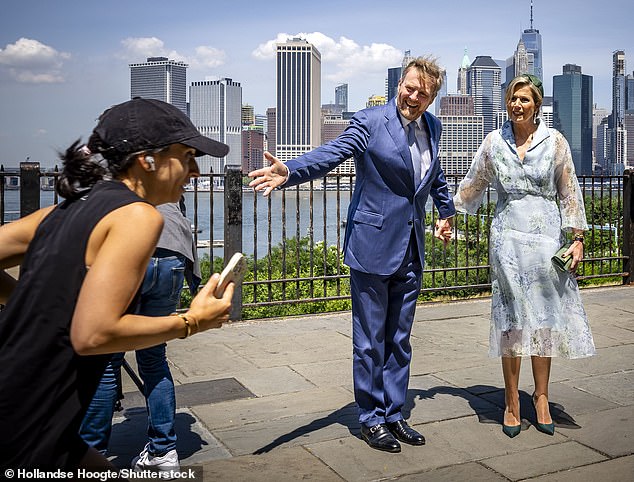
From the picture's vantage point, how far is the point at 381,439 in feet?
13.5

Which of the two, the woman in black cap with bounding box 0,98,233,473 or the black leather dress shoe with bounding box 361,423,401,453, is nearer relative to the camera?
the woman in black cap with bounding box 0,98,233,473

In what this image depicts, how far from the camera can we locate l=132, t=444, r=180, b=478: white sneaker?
3658 millimetres

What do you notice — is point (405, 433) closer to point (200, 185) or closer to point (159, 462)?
point (159, 462)

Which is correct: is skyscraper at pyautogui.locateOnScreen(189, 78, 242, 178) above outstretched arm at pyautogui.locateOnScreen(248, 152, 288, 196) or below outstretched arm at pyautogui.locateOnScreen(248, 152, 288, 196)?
above

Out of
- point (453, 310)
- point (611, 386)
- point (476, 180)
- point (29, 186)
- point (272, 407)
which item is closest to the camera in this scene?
point (476, 180)

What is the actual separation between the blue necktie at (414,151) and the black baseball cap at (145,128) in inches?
88.9

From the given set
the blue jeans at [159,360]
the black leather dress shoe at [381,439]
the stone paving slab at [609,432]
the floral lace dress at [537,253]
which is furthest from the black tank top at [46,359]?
the stone paving slab at [609,432]

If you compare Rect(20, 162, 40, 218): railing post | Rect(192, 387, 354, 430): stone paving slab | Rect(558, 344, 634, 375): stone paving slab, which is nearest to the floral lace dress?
Rect(192, 387, 354, 430): stone paving slab

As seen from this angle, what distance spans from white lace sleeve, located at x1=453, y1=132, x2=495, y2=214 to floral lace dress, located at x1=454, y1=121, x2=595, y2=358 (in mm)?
93

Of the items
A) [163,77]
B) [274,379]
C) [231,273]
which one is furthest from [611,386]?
[163,77]

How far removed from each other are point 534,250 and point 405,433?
1.26 metres

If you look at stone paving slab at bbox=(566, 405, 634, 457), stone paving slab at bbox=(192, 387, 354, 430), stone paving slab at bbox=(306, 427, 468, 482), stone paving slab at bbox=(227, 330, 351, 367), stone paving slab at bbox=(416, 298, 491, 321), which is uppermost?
stone paving slab at bbox=(416, 298, 491, 321)

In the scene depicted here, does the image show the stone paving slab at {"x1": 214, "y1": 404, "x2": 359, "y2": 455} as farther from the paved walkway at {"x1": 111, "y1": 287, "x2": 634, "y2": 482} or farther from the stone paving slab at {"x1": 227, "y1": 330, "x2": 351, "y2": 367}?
the stone paving slab at {"x1": 227, "y1": 330, "x2": 351, "y2": 367}

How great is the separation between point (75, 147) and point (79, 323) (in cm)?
61
